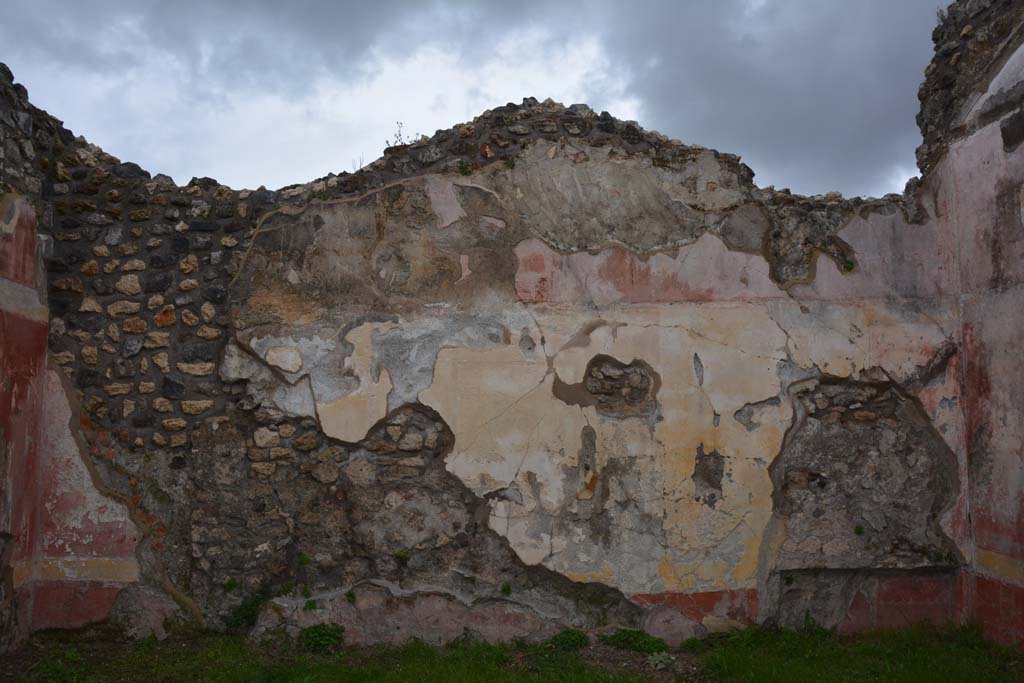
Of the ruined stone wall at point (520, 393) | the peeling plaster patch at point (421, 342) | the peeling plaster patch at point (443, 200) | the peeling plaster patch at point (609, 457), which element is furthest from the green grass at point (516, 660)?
the peeling plaster patch at point (443, 200)

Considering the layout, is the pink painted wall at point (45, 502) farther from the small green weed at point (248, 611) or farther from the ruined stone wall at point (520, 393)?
the small green weed at point (248, 611)

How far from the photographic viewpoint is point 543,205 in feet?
14.7

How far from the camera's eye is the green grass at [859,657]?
3.73 metres

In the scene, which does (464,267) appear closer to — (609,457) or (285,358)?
(285,358)

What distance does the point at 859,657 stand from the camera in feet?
13.2

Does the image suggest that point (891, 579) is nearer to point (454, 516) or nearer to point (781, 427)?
point (781, 427)

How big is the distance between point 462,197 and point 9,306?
7.58 feet

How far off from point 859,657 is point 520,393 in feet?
7.00

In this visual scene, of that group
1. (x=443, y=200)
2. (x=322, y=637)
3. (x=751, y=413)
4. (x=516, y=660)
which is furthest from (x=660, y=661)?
(x=443, y=200)

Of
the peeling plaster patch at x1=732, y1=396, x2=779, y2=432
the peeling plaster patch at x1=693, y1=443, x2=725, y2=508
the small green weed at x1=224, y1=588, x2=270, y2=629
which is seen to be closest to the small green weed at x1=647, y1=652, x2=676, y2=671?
the peeling plaster patch at x1=693, y1=443, x2=725, y2=508

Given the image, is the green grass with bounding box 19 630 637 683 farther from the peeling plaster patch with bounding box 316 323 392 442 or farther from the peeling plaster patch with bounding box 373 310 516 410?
the peeling plaster patch with bounding box 373 310 516 410

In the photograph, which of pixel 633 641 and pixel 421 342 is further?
pixel 421 342

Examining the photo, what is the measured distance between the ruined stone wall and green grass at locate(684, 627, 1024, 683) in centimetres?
15

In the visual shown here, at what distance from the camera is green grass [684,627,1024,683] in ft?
12.3
